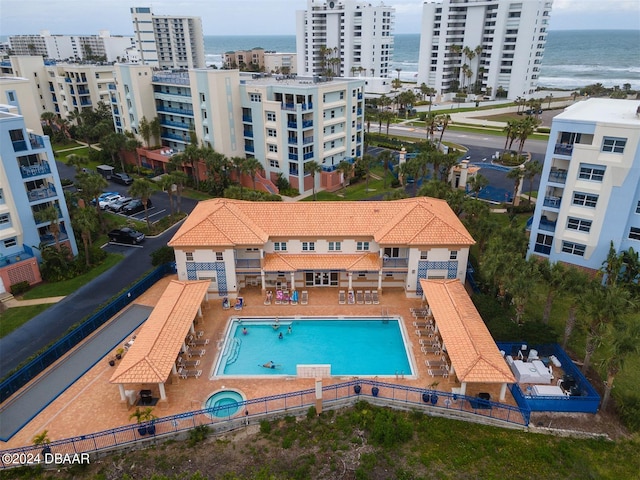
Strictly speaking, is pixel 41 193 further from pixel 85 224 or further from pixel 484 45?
pixel 484 45

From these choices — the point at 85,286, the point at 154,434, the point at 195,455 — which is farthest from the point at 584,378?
the point at 85,286

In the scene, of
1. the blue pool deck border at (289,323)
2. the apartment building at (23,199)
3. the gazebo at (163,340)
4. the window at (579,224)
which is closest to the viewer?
the gazebo at (163,340)

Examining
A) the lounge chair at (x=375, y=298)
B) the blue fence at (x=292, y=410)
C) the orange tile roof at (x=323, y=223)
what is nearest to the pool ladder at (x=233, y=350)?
the blue fence at (x=292, y=410)

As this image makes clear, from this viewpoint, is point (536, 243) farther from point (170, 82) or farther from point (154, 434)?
point (170, 82)

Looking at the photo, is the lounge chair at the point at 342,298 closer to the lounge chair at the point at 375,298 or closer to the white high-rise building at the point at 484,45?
the lounge chair at the point at 375,298

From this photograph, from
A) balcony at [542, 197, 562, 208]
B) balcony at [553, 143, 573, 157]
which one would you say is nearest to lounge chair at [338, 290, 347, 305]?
balcony at [542, 197, 562, 208]

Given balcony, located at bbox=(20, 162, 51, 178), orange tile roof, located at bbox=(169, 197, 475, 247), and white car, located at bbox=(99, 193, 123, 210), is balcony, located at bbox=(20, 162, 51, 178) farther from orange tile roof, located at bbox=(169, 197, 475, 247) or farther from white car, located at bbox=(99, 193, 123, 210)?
white car, located at bbox=(99, 193, 123, 210)

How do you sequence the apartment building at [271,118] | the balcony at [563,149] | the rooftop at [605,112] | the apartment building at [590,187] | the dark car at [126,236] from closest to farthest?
the apartment building at [590,187]
the rooftop at [605,112]
the balcony at [563,149]
the dark car at [126,236]
the apartment building at [271,118]

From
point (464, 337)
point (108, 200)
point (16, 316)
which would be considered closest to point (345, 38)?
point (108, 200)
